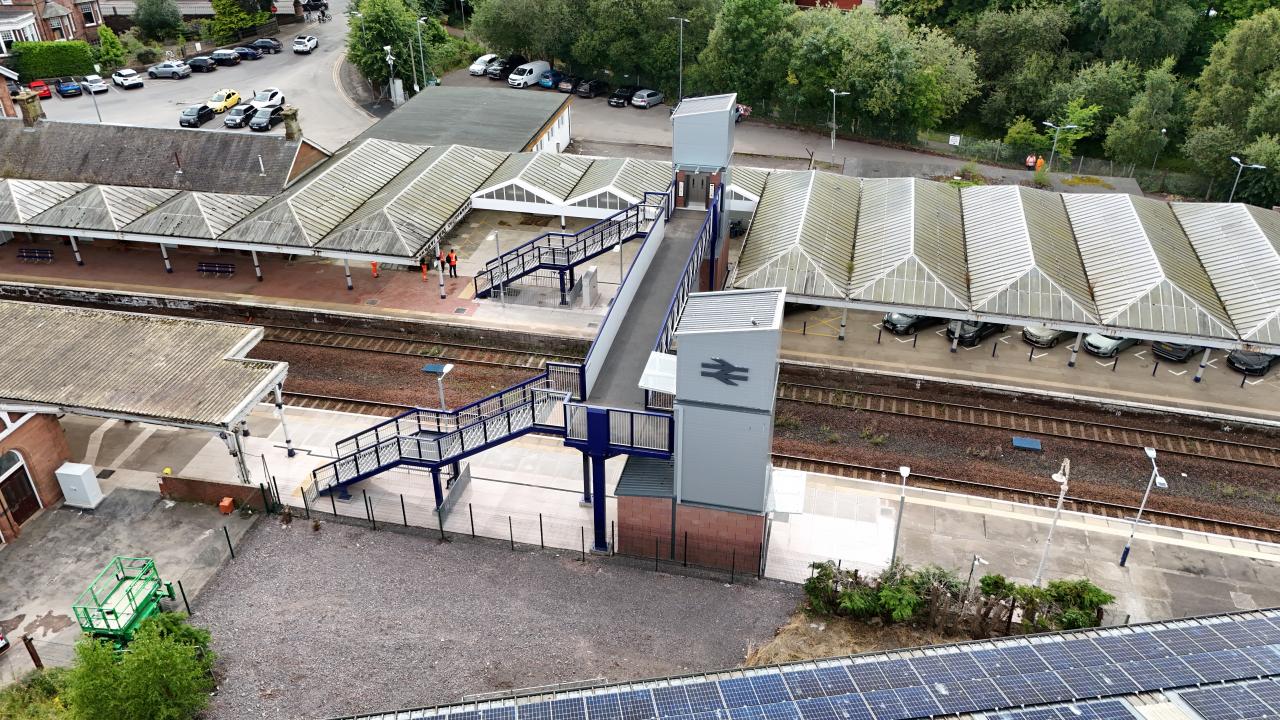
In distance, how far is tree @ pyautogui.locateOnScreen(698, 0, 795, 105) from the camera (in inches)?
2562

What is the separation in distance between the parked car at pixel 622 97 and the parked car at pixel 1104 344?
40.8 m

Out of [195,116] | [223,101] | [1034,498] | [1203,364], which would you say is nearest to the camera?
[1034,498]

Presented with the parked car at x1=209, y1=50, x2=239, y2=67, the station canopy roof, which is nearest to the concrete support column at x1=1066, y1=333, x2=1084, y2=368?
the station canopy roof

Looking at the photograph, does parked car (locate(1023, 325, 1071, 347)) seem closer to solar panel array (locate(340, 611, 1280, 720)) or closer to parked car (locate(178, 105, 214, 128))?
solar panel array (locate(340, 611, 1280, 720))

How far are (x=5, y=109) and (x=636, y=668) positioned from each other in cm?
5137

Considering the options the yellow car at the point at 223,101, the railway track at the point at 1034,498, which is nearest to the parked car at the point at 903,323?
the railway track at the point at 1034,498

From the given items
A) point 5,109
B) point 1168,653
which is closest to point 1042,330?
point 1168,653

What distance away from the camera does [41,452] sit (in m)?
29.3

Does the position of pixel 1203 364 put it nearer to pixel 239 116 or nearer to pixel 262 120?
pixel 262 120

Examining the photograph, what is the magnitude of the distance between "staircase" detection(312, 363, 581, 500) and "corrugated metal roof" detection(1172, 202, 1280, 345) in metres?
24.8

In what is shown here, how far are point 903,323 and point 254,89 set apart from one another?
5420cm

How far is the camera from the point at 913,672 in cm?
1900

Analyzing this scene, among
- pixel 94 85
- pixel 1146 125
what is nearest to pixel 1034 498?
pixel 1146 125

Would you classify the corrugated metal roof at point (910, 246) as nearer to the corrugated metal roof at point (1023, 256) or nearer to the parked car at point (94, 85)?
the corrugated metal roof at point (1023, 256)
